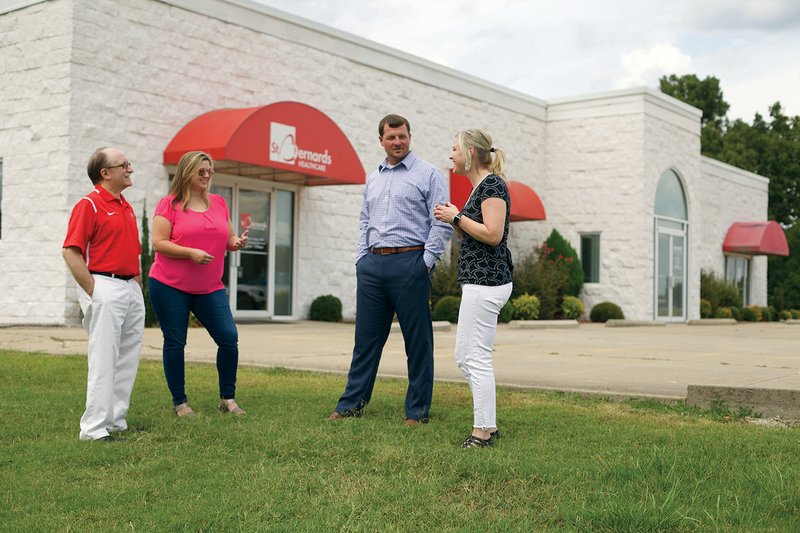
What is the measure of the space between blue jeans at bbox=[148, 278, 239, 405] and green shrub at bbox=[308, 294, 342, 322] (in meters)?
12.5

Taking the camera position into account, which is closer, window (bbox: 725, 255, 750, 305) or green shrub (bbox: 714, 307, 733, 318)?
green shrub (bbox: 714, 307, 733, 318)

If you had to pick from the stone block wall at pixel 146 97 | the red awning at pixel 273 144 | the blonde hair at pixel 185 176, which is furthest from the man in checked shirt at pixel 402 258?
the stone block wall at pixel 146 97

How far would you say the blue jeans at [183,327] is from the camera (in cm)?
613

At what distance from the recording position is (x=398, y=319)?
5.99 meters

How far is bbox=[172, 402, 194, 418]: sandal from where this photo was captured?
6012mm

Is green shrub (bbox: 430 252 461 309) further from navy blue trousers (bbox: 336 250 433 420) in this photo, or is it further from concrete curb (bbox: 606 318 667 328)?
navy blue trousers (bbox: 336 250 433 420)

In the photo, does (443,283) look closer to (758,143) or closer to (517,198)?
(517,198)

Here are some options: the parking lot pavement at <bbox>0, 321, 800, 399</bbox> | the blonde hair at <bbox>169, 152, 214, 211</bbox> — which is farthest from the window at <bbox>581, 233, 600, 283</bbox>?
the blonde hair at <bbox>169, 152, 214, 211</bbox>

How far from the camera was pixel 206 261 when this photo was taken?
5984 millimetres

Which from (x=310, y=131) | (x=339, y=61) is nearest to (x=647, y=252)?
(x=339, y=61)

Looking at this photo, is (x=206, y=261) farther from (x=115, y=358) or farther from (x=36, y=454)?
(x=36, y=454)

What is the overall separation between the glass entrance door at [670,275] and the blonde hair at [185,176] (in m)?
21.7

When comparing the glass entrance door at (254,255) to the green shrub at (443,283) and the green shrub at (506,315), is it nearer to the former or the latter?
the green shrub at (443,283)

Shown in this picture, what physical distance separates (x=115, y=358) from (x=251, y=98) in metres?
12.9
